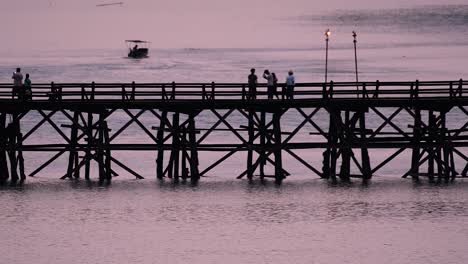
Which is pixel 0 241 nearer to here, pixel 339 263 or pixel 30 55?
pixel 339 263

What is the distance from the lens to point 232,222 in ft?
144

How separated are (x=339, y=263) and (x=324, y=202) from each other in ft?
29.2

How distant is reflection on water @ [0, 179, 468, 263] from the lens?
39.6 metres

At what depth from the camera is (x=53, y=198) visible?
47312 mm

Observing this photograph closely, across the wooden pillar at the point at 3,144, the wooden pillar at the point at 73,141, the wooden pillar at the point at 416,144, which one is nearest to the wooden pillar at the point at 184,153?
the wooden pillar at the point at 73,141

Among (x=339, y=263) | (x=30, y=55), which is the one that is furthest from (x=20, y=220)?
(x=30, y=55)

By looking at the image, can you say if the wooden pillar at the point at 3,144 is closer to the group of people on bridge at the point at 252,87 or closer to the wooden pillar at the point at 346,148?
the group of people on bridge at the point at 252,87

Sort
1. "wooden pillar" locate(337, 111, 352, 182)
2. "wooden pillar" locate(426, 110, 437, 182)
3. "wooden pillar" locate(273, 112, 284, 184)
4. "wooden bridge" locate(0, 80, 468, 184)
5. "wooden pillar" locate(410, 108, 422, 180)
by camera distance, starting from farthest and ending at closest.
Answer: "wooden pillar" locate(426, 110, 437, 182), "wooden pillar" locate(410, 108, 422, 180), "wooden pillar" locate(337, 111, 352, 182), "wooden pillar" locate(273, 112, 284, 184), "wooden bridge" locate(0, 80, 468, 184)

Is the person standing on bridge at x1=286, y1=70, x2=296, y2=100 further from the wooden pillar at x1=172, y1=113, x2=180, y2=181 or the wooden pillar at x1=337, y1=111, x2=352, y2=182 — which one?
the wooden pillar at x1=172, y1=113, x2=180, y2=181

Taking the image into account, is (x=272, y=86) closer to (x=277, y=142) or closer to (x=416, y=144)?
(x=277, y=142)

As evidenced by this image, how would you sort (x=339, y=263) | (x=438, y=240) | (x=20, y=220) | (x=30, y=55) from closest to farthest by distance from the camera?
1. (x=339, y=263)
2. (x=438, y=240)
3. (x=20, y=220)
4. (x=30, y=55)

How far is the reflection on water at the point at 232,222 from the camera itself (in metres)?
39.6

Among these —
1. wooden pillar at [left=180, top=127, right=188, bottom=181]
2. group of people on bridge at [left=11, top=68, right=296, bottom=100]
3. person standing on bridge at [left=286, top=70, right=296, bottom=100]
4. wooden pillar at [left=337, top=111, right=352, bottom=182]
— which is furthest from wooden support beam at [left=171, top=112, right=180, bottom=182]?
wooden pillar at [left=337, top=111, right=352, bottom=182]

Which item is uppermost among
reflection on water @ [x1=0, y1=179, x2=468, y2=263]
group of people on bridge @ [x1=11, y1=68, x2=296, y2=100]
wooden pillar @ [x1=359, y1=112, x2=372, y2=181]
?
group of people on bridge @ [x1=11, y1=68, x2=296, y2=100]
